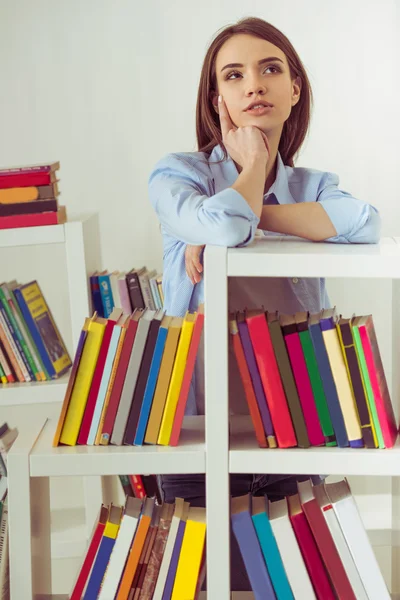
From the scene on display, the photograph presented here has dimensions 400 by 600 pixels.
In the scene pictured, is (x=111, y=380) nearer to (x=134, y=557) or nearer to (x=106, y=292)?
(x=134, y=557)

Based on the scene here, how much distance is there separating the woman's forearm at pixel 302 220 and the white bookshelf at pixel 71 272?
0.99 m

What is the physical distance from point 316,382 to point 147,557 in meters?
0.50

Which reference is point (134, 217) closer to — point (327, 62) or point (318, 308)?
point (327, 62)

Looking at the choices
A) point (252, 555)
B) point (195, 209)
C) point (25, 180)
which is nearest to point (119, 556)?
point (252, 555)

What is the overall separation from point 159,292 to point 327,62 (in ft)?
3.97

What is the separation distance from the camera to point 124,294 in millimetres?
2887

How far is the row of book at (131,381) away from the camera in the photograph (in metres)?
1.66

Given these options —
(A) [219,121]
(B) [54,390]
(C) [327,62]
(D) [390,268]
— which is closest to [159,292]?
(B) [54,390]

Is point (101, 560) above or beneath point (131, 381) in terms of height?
beneath

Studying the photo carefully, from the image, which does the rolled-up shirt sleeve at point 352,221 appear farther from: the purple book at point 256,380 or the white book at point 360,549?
the white book at point 360,549

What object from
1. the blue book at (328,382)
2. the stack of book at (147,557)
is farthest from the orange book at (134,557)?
the blue book at (328,382)

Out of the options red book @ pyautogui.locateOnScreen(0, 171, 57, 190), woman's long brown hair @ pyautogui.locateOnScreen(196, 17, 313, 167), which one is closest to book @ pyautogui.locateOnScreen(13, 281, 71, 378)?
red book @ pyautogui.locateOnScreen(0, 171, 57, 190)

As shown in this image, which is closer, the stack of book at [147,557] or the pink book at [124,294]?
the stack of book at [147,557]

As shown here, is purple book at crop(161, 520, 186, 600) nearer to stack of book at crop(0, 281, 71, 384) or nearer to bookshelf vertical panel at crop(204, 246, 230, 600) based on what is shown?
bookshelf vertical panel at crop(204, 246, 230, 600)
